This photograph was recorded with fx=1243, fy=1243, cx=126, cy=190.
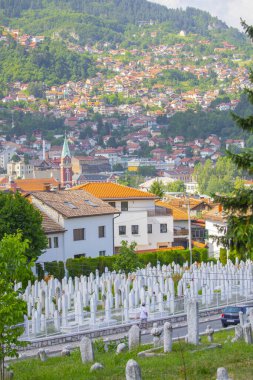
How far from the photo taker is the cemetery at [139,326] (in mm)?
19109

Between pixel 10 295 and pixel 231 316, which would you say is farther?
pixel 231 316

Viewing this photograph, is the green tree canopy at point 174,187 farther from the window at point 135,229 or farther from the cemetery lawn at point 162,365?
the cemetery lawn at point 162,365

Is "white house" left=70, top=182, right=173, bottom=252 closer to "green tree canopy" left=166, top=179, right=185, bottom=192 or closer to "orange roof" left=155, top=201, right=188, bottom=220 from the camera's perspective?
"orange roof" left=155, top=201, right=188, bottom=220

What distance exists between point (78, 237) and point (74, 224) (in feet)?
2.12

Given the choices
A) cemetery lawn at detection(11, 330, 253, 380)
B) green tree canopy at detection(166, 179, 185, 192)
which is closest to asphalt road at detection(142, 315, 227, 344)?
cemetery lawn at detection(11, 330, 253, 380)

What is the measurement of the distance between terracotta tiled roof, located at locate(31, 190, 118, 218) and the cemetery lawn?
2700 centimetres

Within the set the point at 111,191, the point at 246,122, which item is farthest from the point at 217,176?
the point at 246,122

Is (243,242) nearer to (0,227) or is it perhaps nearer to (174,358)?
(174,358)

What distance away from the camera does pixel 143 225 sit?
6519 cm

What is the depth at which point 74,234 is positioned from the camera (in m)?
49.1

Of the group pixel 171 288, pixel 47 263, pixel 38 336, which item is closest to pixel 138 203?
pixel 47 263

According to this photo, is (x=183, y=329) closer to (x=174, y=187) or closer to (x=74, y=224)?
(x=74, y=224)

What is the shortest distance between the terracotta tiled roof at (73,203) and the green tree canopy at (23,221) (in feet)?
13.0

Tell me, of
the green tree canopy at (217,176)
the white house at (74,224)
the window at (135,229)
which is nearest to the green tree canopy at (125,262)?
the white house at (74,224)
